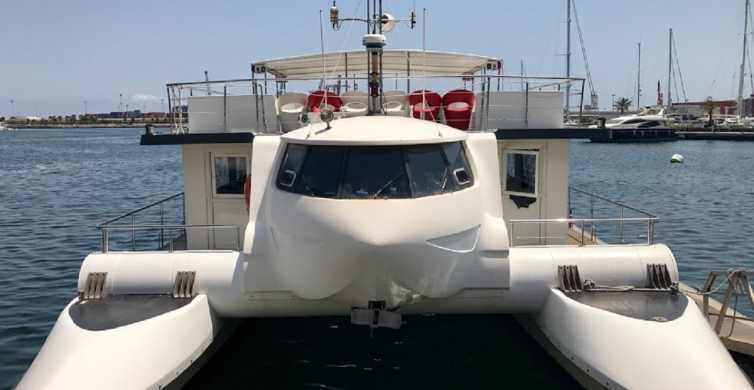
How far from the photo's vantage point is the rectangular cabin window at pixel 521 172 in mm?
10625

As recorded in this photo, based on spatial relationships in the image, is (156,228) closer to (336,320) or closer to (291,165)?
(291,165)

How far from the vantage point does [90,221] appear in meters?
26.4

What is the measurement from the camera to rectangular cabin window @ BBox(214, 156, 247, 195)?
34.8 ft

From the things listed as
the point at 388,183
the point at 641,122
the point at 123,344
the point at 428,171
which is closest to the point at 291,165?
the point at 388,183

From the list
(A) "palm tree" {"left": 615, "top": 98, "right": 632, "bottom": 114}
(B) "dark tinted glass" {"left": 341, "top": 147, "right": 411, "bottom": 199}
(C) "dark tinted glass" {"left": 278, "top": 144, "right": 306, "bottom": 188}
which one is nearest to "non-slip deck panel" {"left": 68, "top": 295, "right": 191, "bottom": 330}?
(C) "dark tinted glass" {"left": 278, "top": 144, "right": 306, "bottom": 188}

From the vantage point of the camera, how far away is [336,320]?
38.4 ft

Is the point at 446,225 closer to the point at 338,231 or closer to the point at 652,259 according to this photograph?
the point at 338,231

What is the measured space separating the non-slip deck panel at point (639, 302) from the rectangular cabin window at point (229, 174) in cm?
545

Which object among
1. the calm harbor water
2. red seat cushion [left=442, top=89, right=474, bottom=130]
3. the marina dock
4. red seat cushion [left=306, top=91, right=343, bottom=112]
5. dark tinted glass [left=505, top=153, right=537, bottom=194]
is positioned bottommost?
the calm harbor water

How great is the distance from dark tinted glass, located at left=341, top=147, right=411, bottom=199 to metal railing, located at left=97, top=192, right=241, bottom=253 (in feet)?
8.23

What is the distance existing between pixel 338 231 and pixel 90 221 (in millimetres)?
22940

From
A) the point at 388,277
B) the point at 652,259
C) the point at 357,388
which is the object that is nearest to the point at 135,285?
the point at 357,388

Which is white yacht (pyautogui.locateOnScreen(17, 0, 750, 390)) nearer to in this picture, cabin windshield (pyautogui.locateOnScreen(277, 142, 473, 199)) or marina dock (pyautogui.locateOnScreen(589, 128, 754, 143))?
cabin windshield (pyautogui.locateOnScreen(277, 142, 473, 199))

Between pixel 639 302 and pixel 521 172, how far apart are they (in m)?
3.09
